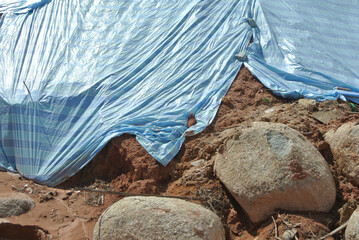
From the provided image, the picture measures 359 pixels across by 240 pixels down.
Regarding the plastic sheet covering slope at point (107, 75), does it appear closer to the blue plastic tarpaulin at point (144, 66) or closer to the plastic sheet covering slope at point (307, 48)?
the blue plastic tarpaulin at point (144, 66)

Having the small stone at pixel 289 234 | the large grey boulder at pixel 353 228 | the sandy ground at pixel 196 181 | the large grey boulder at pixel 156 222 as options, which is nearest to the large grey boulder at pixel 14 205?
the sandy ground at pixel 196 181

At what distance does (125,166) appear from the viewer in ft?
15.8

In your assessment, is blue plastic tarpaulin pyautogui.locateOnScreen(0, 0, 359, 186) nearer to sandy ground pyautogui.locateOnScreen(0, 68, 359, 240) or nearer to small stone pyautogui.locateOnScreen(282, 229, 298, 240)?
sandy ground pyautogui.locateOnScreen(0, 68, 359, 240)

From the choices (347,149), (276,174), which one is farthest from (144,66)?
(347,149)

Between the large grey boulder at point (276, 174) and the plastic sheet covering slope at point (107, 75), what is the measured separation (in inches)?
42.3

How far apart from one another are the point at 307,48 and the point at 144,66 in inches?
86.9

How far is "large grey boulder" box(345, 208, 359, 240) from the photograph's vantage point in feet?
9.98

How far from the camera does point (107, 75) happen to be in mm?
5594

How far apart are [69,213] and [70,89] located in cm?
180

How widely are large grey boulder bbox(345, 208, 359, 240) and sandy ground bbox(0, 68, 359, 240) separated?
0.70 feet

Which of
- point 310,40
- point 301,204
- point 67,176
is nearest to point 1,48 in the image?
point 67,176

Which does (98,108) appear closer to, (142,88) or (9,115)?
(142,88)

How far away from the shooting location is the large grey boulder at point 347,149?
3.67m

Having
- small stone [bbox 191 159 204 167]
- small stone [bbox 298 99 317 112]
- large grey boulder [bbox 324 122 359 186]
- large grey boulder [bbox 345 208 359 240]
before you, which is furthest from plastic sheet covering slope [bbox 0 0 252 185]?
large grey boulder [bbox 345 208 359 240]
